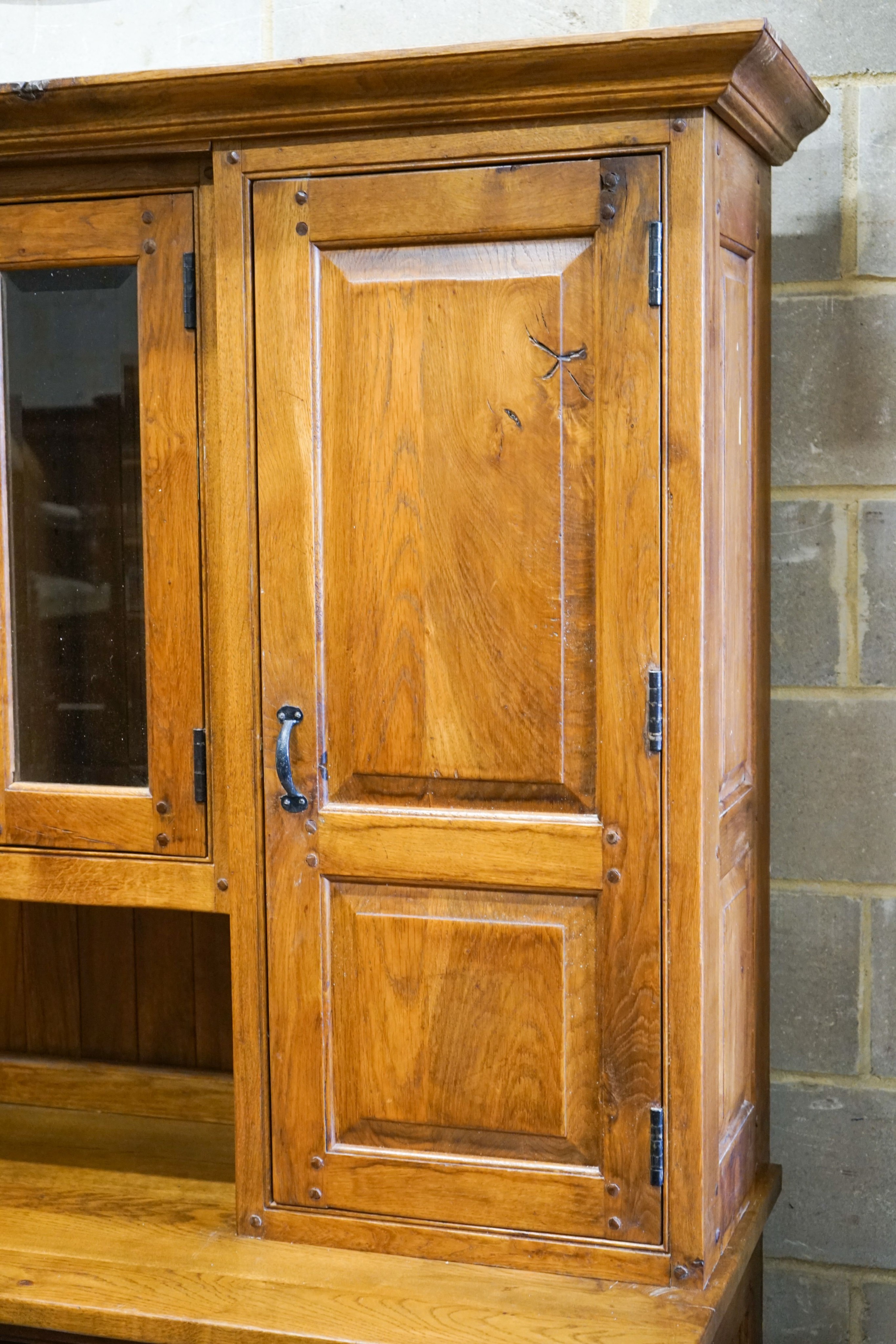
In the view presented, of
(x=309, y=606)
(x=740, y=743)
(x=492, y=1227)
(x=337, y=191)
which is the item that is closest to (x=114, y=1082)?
(x=492, y=1227)

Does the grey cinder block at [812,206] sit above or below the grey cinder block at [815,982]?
above

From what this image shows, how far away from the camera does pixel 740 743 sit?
7.09 ft

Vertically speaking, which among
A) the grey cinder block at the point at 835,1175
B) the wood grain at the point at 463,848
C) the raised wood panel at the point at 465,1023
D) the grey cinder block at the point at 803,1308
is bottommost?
the grey cinder block at the point at 803,1308

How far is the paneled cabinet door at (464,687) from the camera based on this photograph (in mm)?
1868

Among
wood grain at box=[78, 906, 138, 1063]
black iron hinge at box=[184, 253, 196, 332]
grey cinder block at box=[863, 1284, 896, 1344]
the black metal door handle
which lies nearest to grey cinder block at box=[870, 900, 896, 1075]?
grey cinder block at box=[863, 1284, 896, 1344]

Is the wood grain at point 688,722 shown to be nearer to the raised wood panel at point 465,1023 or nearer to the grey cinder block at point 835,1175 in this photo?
the raised wood panel at point 465,1023

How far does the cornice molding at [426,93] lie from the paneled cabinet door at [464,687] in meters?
0.08

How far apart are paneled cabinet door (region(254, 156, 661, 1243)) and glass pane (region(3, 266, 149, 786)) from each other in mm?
245

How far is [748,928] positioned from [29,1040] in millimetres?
1434

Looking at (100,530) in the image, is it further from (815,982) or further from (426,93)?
(815,982)

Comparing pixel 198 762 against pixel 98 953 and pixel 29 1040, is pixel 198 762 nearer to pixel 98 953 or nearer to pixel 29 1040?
pixel 98 953

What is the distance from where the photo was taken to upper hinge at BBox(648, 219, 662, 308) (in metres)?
1.80

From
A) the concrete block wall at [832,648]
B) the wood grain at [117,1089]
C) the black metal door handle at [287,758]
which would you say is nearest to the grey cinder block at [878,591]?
the concrete block wall at [832,648]

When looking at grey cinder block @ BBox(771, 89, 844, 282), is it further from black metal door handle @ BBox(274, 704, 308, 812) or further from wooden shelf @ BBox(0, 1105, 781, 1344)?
wooden shelf @ BBox(0, 1105, 781, 1344)
